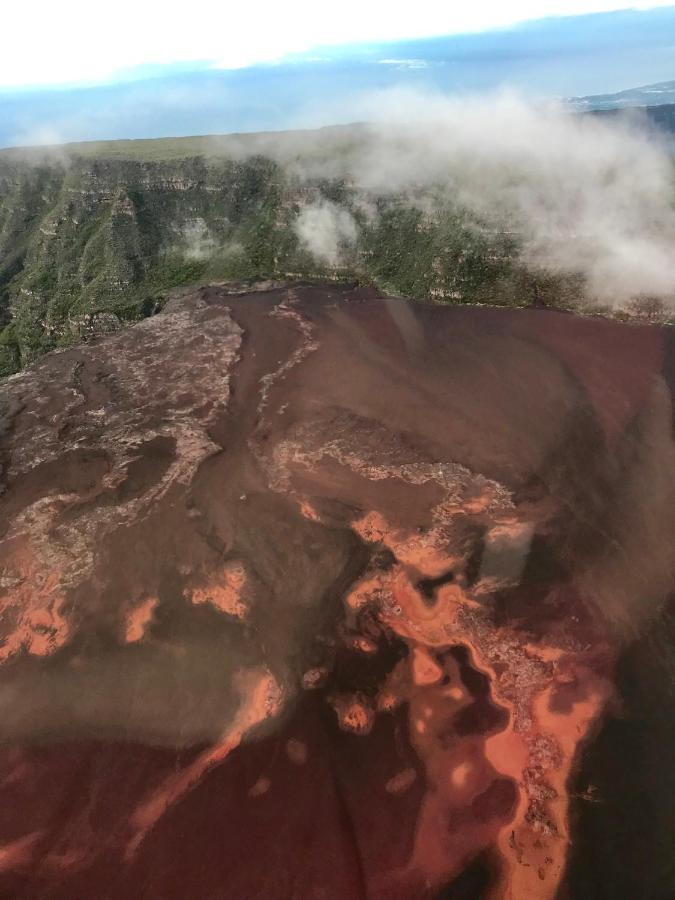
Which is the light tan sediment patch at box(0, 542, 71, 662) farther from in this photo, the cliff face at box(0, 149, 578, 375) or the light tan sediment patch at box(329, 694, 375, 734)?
the cliff face at box(0, 149, 578, 375)

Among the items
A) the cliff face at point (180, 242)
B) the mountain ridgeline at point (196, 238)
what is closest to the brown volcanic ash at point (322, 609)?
the mountain ridgeline at point (196, 238)

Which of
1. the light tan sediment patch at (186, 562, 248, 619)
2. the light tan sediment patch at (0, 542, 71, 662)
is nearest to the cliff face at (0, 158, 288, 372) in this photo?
the light tan sediment patch at (0, 542, 71, 662)

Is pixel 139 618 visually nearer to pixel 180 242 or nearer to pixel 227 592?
pixel 227 592

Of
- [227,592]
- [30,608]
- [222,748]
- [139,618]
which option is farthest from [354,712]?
[30,608]

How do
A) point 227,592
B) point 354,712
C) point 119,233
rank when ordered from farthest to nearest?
point 119,233 < point 227,592 < point 354,712

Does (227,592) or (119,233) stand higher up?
(119,233)

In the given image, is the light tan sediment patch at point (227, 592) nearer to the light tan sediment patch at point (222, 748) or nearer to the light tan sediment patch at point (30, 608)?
the light tan sediment patch at point (222, 748)
